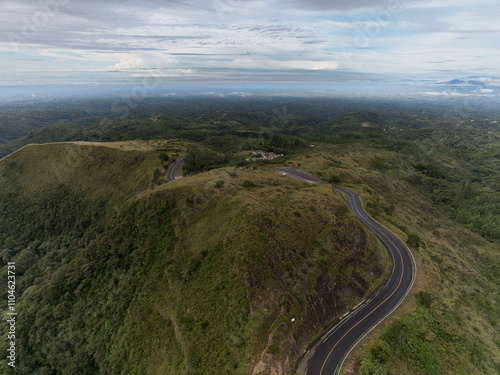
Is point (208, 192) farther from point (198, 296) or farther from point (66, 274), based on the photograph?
point (66, 274)

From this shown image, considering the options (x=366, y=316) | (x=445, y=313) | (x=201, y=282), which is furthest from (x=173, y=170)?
(x=445, y=313)

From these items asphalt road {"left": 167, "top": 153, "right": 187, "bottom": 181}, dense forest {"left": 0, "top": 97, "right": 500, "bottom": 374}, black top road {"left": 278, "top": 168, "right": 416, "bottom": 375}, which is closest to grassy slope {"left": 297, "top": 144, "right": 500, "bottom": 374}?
dense forest {"left": 0, "top": 97, "right": 500, "bottom": 374}

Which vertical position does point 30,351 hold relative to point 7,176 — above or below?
below

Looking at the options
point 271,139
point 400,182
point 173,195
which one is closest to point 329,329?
point 173,195

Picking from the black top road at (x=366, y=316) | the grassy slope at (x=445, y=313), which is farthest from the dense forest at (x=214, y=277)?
the black top road at (x=366, y=316)

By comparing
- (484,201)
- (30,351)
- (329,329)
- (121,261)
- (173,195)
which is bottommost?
(30,351)

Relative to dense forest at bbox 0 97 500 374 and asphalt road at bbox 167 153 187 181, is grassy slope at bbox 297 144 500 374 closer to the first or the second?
dense forest at bbox 0 97 500 374
